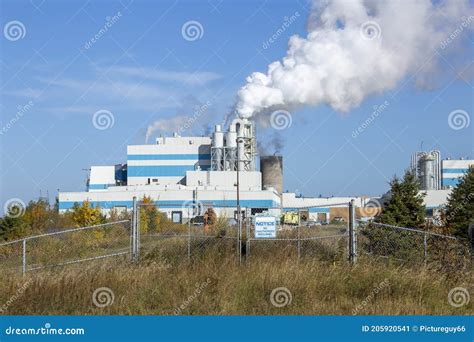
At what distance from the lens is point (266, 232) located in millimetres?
16203

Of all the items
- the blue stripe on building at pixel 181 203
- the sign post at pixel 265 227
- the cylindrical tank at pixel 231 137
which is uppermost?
the cylindrical tank at pixel 231 137

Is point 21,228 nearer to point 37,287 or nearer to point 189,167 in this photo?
point 37,287

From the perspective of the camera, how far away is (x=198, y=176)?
76250mm

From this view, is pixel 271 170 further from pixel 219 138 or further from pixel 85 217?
pixel 85 217

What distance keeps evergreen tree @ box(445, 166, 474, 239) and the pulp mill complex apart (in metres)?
37.2

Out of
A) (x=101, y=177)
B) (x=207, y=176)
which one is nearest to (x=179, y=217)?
(x=207, y=176)

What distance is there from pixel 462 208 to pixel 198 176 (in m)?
47.9

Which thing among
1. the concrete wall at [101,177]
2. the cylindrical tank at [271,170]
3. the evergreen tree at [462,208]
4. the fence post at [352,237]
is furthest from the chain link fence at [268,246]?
the concrete wall at [101,177]

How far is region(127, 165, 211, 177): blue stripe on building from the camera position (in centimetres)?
8212

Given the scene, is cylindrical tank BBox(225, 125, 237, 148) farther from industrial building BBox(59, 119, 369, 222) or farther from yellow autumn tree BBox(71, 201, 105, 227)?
yellow autumn tree BBox(71, 201, 105, 227)

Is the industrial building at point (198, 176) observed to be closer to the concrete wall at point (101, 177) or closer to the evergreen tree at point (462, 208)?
the concrete wall at point (101, 177)

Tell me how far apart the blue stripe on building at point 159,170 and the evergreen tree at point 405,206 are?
2131 inches

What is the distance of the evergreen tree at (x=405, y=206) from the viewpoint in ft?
93.5

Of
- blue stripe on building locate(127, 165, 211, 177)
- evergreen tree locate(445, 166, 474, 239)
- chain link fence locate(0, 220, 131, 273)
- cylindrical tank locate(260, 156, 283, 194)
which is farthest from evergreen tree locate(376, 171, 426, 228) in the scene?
blue stripe on building locate(127, 165, 211, 177)
